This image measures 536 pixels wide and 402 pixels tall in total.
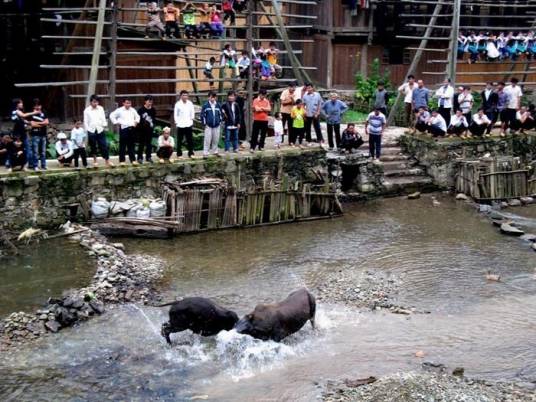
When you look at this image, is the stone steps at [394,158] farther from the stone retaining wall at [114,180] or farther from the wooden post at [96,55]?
the wooden post at [96,55]

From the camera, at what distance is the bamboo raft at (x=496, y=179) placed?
68.8 feet

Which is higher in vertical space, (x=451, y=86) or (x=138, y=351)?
(x=451, y=86)

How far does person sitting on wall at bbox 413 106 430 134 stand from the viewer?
22.7 metres

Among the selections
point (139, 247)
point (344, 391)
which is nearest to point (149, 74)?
point (139, 247)

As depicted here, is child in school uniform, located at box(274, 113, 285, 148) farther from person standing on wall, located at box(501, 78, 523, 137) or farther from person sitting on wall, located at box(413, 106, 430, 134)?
person standing on wall, located at box(501, 78, 523, 137)

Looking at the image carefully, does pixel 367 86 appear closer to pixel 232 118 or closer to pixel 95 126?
pixel 232 118

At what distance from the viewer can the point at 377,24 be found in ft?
91.9

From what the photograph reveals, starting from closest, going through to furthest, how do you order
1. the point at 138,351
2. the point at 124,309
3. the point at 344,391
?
1. the point at 344,391
2. the point at 138,351
3. the point at 124,309

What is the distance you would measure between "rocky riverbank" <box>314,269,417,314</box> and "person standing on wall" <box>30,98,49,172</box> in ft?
24.7

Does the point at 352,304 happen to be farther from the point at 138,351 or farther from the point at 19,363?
the point at 19,363

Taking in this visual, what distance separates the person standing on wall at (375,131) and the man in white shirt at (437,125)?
191 cm

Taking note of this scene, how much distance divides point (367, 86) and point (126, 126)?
12.3 metres

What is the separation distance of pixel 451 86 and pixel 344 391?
1393 cm

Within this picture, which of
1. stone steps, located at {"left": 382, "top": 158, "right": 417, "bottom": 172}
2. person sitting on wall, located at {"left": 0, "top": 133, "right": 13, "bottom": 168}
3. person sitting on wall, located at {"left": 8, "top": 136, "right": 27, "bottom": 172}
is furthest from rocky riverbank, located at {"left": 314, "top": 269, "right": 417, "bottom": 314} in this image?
person sitting on wall, located at {"left": 0, "top": 133, "right": 13, "bottom": 168}
